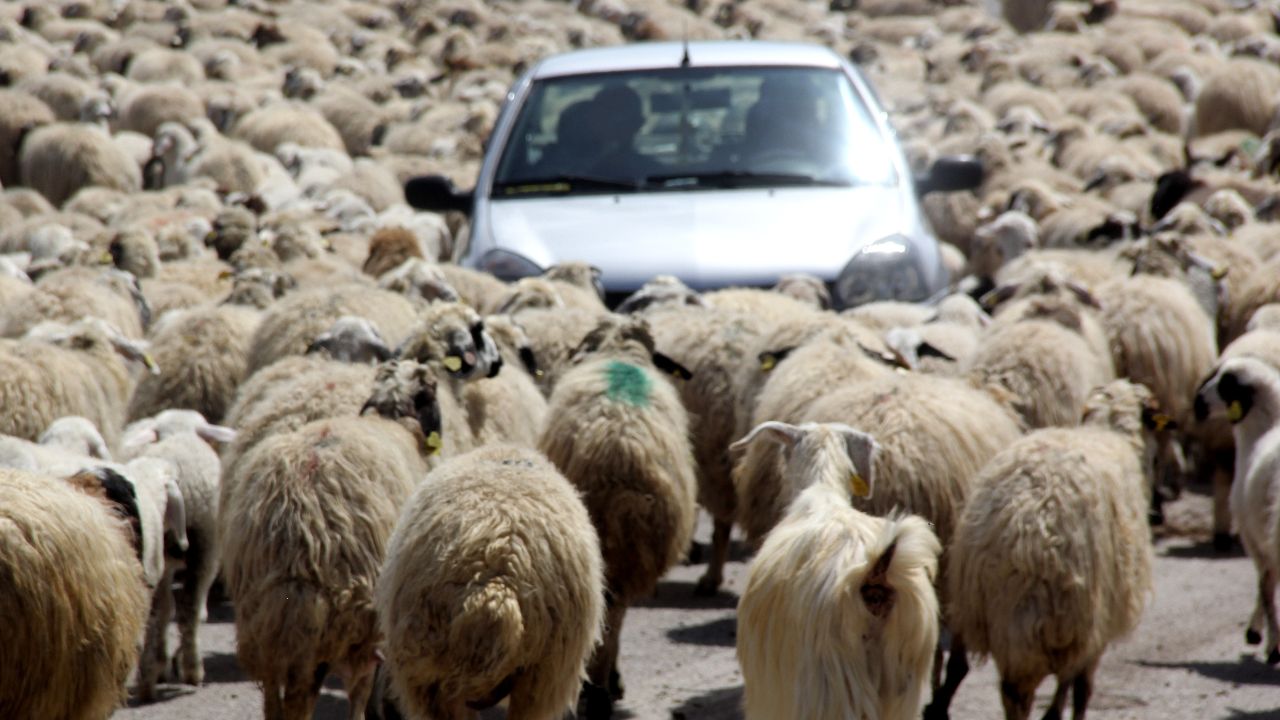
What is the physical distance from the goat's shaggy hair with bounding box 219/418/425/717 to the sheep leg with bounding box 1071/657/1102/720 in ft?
8.26

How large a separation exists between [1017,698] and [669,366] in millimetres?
2361

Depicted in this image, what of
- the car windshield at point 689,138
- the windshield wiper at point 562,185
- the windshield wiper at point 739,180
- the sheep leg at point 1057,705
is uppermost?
the car windshield at point 689,138

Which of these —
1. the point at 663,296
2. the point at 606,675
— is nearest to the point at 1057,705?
the point at 606,675

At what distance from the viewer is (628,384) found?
691cm

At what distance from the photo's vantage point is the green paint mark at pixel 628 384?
22.5 ft

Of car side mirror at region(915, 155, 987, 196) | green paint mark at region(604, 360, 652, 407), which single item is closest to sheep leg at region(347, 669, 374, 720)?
green paint mark at region(604, 360, 652, 407)

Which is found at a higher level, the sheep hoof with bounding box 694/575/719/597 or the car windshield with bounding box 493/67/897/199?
the car windshield with bounding box 493/67/897/199

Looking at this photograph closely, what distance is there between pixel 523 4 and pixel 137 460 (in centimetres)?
3371

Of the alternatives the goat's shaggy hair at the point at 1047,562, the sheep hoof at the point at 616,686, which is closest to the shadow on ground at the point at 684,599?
the sheep hoof at the point at 616,686

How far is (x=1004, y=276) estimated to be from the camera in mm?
11984

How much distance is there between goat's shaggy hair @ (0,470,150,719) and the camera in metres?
4.92

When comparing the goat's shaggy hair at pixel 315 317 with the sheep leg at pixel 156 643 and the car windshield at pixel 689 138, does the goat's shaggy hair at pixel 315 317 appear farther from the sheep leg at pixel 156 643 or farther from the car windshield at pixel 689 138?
the car windshield at pixel 689 138

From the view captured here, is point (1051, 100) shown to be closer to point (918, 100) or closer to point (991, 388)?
point (918, 100)

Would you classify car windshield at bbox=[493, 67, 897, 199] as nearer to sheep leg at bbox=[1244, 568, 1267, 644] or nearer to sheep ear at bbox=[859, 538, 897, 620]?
sheep leg at bbox=[1244, 568, 1267, 644]
